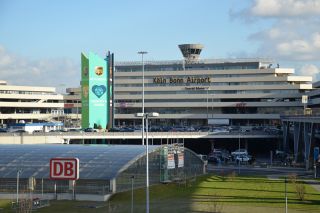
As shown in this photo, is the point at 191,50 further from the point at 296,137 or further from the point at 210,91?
the point at 296,137

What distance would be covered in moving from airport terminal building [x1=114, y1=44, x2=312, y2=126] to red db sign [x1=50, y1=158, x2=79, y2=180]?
461ft

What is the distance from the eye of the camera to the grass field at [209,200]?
48688 mm

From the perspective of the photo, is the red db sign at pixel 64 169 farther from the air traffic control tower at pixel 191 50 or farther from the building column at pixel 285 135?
the air traffic control tower at pixel 191 50

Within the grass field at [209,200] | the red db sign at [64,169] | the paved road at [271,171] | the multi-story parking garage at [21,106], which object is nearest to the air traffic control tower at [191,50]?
the multi-story parking garage at [21,106]

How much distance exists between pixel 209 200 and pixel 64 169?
21.4 metres

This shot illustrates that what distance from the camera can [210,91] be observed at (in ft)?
582

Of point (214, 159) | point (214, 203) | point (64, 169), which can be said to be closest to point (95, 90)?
point (214, 159)

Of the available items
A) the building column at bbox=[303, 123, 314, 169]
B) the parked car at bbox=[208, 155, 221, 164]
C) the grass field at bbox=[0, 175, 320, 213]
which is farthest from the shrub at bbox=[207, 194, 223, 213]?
the parked car at bbox=[208, 155, 221, 164]

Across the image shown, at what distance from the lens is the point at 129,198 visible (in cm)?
5506

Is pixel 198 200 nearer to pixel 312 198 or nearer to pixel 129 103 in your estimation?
pixel 312 198

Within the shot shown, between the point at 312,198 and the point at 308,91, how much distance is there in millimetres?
121536

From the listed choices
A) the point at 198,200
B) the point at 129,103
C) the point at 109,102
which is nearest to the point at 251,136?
the point at 109,102

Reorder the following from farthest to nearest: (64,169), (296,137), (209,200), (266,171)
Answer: (296,137) < (266,171) < (209,200) < (64,169)

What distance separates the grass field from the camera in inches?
1917
